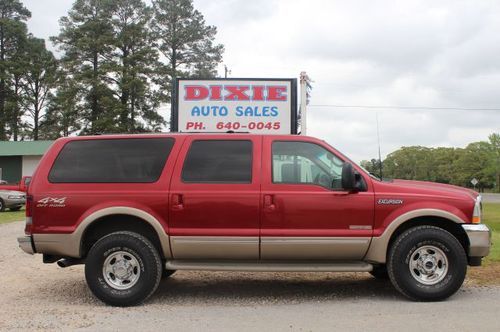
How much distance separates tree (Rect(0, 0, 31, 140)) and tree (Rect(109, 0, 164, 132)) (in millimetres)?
11769

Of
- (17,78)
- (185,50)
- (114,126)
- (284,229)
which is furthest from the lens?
(17,78)

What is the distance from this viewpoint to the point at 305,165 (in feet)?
20.9

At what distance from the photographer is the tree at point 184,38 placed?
52.1 meters

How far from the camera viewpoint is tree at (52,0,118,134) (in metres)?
49.3

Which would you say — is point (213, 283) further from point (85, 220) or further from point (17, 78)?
point (17, 78)

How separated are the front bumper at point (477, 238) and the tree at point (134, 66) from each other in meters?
44.6

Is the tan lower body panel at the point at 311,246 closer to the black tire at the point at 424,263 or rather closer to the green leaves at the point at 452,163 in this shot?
the black tire at the point at 424,263

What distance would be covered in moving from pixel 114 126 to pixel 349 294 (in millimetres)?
44713

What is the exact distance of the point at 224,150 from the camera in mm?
6480

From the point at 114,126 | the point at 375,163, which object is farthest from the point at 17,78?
the point at 375,163

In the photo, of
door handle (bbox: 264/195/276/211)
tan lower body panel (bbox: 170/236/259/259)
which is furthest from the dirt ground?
door handle (bbox: 264/195/276/211)

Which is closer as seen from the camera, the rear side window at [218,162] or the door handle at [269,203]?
the door handle at [269,203]

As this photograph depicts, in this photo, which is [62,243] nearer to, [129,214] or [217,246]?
[129,214]

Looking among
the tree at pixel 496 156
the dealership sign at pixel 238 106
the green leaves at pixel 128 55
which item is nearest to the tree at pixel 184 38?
the green leaves at pixel 128 55
